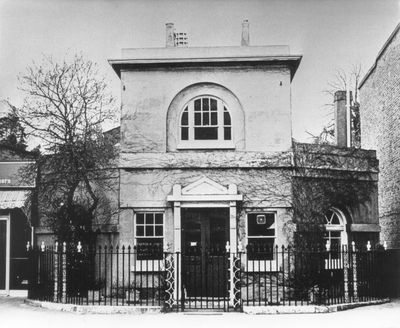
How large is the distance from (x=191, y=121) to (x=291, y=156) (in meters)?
2.94

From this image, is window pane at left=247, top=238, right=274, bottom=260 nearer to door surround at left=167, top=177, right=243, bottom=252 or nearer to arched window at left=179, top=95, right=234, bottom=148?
door surround at left=167, top=177, right=243, bottom=252

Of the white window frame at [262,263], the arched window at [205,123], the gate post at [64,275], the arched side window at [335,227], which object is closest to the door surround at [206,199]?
the white window frame at [262,263]

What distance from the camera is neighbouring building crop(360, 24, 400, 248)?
22234mm

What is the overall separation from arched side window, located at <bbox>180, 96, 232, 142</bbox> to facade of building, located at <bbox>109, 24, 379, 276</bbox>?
28 mm

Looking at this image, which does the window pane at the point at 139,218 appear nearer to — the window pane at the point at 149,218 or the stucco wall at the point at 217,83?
the window pane at the point at 149,218

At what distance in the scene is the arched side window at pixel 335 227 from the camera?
19438mm

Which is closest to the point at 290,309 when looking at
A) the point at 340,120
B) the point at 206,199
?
the point at 206,199

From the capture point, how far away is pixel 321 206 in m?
18.8

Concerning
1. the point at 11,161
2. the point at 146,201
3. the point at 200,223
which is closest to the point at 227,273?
the point at 200,223

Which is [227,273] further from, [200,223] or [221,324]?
[221,324]

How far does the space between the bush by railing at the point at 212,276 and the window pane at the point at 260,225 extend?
20.3 inches

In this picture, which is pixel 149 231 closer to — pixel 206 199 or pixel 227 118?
pixel 206 199

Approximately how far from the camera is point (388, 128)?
76.6ft

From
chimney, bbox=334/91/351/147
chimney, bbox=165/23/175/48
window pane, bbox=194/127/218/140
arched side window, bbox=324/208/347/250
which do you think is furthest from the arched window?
chimney, bbox=334/91/351/147
